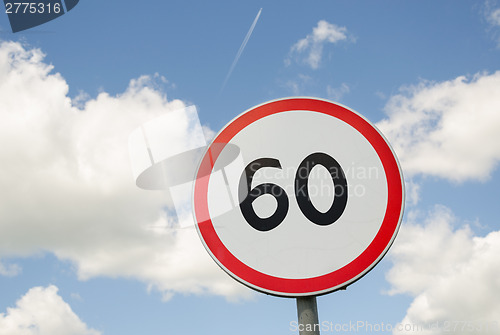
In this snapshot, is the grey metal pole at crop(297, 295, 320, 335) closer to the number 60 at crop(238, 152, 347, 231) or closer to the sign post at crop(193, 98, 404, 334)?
the sign post at crop(193, 98, 404, 334)

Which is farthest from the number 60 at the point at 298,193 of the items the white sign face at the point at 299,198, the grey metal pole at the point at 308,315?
the grey metal pole at the point at 308,315

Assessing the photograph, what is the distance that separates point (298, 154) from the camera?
1.94 m

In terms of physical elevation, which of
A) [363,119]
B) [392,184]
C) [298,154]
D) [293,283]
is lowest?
[293,283]

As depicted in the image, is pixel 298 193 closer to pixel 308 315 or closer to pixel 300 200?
pixel 300 200

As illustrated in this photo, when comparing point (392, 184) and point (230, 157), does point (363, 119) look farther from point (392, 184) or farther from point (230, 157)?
point (230, 157)

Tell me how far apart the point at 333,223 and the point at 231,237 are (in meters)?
0.40

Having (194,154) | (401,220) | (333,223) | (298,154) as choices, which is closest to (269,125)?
(298,154)

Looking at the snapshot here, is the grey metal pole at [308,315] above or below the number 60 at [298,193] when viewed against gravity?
below

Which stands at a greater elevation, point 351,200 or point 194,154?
point 194,154

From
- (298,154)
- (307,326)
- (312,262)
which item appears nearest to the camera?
(307,326)

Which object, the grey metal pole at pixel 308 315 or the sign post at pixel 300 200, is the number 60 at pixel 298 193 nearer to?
the sign post at pixel 300 200

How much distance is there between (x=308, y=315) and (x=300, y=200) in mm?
437

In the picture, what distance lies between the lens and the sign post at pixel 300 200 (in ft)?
5.82

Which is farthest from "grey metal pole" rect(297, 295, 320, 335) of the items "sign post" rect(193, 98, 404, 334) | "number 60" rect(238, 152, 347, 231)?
"number 60" rect(238, 152, 347, 231)
